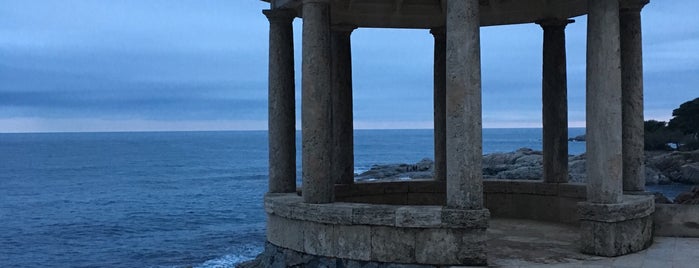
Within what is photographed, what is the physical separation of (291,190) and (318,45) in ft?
13.5

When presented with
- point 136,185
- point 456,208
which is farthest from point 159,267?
point 136,185

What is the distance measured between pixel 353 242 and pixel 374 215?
0.70m

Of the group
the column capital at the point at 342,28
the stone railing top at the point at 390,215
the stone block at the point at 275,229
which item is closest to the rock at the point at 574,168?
the column capital at the point at 342,28

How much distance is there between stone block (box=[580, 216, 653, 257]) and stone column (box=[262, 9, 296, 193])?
6.74 m

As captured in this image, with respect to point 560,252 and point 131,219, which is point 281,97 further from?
point 131,219

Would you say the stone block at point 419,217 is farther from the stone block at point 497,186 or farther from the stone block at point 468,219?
the stone block at point 497,186

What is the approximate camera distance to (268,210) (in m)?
14.2

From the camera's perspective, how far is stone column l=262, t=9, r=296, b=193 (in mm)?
15297

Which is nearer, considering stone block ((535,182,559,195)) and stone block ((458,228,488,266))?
stone block ((458,228,488,266))

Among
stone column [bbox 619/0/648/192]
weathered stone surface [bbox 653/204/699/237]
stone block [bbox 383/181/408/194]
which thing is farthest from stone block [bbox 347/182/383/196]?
weathered stone surface [bbox 653/204/699/237]

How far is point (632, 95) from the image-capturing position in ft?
47.3

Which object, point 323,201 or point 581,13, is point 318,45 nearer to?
point 323,201

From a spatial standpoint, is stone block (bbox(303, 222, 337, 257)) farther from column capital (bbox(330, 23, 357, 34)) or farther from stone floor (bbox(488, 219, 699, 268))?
column capital (bbox(330, 23, 357, 34))

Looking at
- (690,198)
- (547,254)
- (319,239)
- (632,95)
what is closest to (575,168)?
(690,198)
